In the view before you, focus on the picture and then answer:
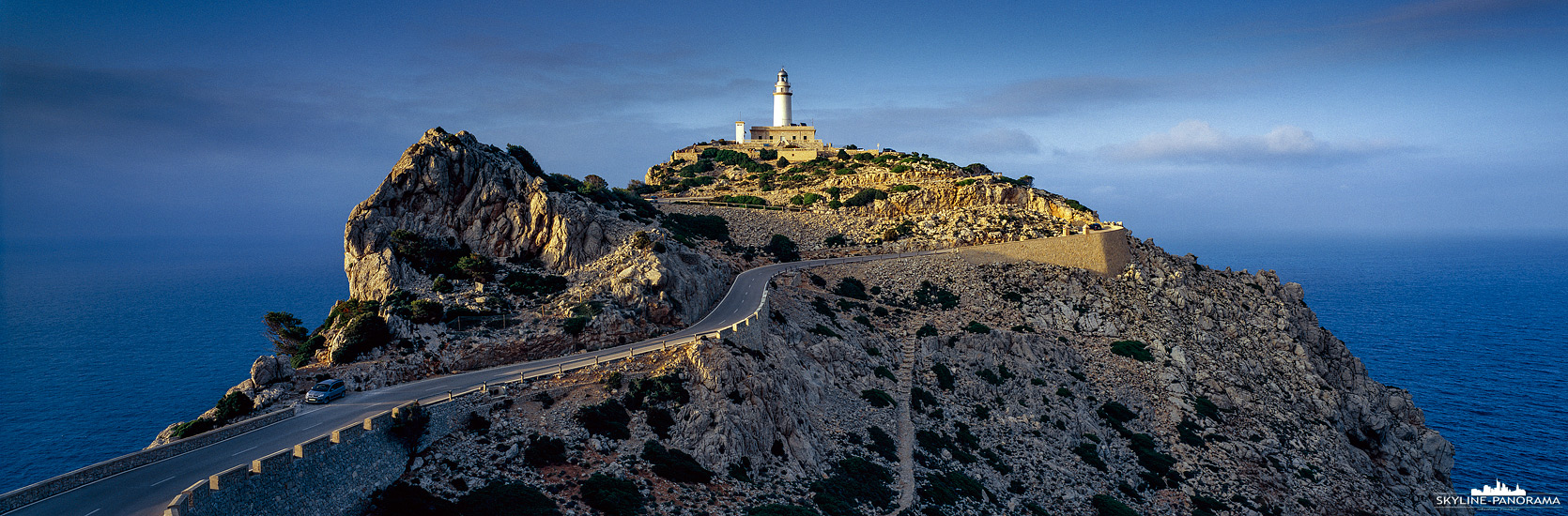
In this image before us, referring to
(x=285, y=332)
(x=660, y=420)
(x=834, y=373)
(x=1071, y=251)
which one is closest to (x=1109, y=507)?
(x=834, y=373)

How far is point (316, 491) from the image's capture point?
20828 mm

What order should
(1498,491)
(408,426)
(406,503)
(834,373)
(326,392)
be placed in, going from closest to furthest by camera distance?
(406,503)
(408,426)
(326,392)
(834,373)
(1498,491)

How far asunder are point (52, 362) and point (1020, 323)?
9351 cm

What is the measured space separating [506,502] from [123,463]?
10.4 m

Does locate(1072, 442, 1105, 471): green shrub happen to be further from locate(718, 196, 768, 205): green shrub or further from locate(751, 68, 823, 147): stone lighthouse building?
locate(751, 68, 823, 147): stone lighthouse building

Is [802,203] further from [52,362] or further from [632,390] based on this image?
[52,362]

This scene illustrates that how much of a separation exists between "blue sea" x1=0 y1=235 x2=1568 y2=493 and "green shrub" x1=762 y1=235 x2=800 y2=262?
50.0m

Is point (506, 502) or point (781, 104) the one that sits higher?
point (781, 104)

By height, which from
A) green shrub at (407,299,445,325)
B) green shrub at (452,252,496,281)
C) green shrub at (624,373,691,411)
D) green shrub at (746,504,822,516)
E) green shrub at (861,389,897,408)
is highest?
green shrub at (452,252,496,281)

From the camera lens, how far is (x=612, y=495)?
23.4m

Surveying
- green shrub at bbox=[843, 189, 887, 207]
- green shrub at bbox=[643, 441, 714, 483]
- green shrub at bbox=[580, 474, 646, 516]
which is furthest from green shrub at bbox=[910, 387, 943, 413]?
green shrub at bbox=[843, 189, 887, 207]

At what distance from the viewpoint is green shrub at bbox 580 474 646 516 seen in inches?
905

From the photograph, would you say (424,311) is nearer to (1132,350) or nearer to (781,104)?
(1132,350)

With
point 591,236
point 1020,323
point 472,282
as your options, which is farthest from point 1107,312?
point 472,282
